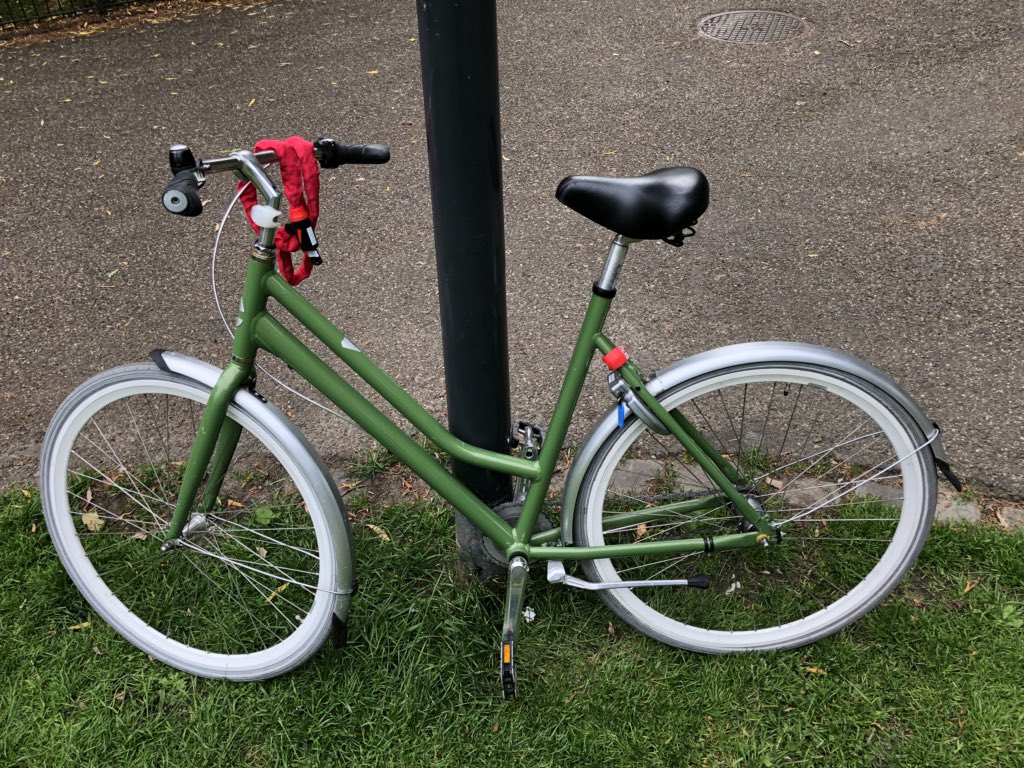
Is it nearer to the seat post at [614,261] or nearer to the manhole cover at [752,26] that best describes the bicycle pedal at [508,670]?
the seat post at [614,261]

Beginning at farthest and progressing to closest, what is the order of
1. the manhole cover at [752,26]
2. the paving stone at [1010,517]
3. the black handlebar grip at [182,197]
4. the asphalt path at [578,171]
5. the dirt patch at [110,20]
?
the dirt patch at [110,20] → the manhole cover at [752,26] → the asphalt path at [578,171] → the paving stone at [1010,517] → the black handlebar grip at [182,197]

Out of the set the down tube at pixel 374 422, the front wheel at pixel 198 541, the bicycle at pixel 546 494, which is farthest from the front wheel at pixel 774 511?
the front wheel at pixel 198 541

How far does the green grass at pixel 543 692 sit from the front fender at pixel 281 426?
18.0 inches

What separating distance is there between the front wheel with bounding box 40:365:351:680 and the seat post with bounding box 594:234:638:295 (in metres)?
0.87

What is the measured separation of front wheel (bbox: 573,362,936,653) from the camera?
2.19 meters

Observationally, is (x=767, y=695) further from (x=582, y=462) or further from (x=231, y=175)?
(x=231, y=175)

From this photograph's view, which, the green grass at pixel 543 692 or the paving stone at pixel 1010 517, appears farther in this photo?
the paving stone at pixel 1010 517

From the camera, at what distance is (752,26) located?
20.6 feet

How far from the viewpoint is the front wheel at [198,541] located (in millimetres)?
2232

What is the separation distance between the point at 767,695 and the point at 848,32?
5299mm

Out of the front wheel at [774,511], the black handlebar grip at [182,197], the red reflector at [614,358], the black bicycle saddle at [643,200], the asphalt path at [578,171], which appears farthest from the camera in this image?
the asphalt path at [578,171]

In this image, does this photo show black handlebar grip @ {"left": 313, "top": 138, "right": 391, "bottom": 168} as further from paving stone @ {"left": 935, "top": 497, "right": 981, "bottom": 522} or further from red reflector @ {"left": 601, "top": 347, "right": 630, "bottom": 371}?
paving stone @ {"left": 935, "top": 497, "right": 981, "bottom": 522}

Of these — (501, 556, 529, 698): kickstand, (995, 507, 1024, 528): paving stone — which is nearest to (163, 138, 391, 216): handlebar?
(501, 556, 529, 698): kickstand

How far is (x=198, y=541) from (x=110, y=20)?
613 cm
